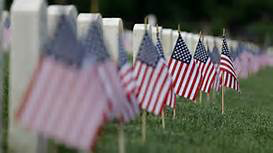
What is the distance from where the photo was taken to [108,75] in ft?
28.7

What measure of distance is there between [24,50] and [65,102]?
1115 millimetres

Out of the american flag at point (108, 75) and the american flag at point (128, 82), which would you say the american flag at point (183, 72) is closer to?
the american flag at point (128, 82)

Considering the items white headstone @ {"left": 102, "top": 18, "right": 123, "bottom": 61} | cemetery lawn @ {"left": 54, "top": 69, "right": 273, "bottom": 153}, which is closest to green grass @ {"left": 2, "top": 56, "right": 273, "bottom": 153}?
cemetery lawn @ {"left": 54, "top": 69, "right": 273, "bottom": 153}

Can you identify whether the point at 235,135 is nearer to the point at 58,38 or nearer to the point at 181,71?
the point at 181,71

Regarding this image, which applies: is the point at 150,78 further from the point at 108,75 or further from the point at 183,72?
the point at 183,72

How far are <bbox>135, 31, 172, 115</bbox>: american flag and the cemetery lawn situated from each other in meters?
0.43

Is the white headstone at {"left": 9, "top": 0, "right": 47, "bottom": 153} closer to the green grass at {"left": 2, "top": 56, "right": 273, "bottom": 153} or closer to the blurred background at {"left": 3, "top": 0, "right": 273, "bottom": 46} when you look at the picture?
the green grass at {"left": 2, "top": 56, "right": 273, "bottom": 153}

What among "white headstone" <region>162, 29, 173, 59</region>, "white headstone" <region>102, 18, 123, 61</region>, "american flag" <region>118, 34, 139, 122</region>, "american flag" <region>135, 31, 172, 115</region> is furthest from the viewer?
"white headstone" <region>162, 29, 173, 59</region>

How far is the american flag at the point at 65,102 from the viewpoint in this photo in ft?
26.6

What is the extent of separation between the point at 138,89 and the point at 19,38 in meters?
2.32

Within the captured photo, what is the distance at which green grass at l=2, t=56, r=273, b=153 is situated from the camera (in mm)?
9939

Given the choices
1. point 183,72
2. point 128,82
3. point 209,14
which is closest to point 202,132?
point 183,72

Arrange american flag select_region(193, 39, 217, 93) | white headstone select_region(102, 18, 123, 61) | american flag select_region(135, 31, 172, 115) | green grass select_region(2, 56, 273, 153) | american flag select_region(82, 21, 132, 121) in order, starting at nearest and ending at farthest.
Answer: american flag select_region(82, 21, 132, 121)
green grass select_region(2, 56, 273, 153)
american flag select_region(135, 31, 172, 115)
white headstone select_region(102, 18, 123, 61)
american flag select_region(193, 39, 217, 93)

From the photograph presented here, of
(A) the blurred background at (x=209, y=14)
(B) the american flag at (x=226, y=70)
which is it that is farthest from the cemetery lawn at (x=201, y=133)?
(A) the blurred background at (x=209, y=14)
